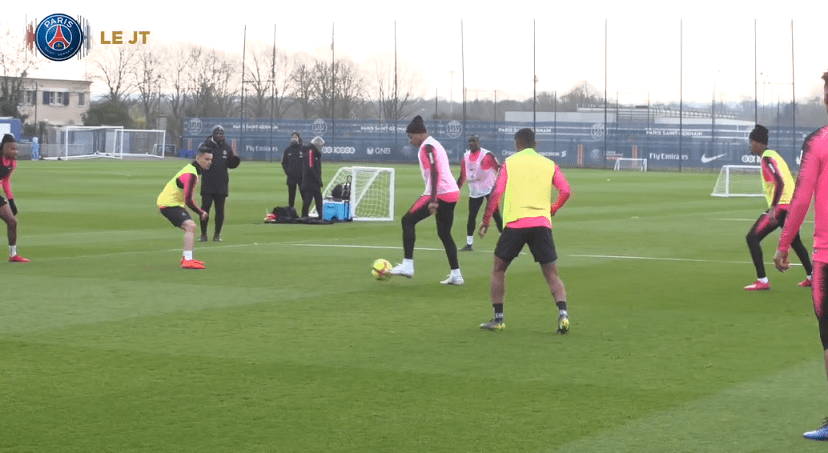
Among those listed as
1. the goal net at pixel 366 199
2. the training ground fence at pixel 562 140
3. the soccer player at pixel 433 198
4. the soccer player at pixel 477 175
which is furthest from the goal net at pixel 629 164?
the soccer player at pixel 433 198

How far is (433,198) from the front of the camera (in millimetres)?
14148

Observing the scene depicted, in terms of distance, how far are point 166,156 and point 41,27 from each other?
33610 millimetres

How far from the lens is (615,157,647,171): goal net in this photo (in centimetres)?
7381

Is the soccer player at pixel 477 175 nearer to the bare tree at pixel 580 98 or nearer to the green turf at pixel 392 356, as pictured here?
the green turf at pixel 392 356

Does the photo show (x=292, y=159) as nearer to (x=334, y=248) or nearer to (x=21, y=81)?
(x=334, y=248)

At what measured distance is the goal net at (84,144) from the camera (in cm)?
8438

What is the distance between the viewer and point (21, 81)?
94.9m

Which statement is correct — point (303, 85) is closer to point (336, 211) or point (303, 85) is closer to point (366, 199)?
point (366, 199)

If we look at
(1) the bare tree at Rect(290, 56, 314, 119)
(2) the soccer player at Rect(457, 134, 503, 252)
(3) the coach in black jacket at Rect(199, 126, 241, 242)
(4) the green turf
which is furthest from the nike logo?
(4) the green turf

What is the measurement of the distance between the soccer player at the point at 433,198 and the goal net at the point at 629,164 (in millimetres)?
59932

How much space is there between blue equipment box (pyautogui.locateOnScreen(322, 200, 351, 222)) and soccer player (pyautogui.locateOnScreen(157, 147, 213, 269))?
10425 millimetres

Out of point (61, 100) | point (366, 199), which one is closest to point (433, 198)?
point (366, 199)

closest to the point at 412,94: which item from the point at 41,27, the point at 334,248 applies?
the point at 41,27

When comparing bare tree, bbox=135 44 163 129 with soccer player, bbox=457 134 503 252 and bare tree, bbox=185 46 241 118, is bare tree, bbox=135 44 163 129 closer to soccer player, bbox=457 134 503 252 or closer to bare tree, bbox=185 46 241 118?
bare tree, bbox=185 46 241 118
